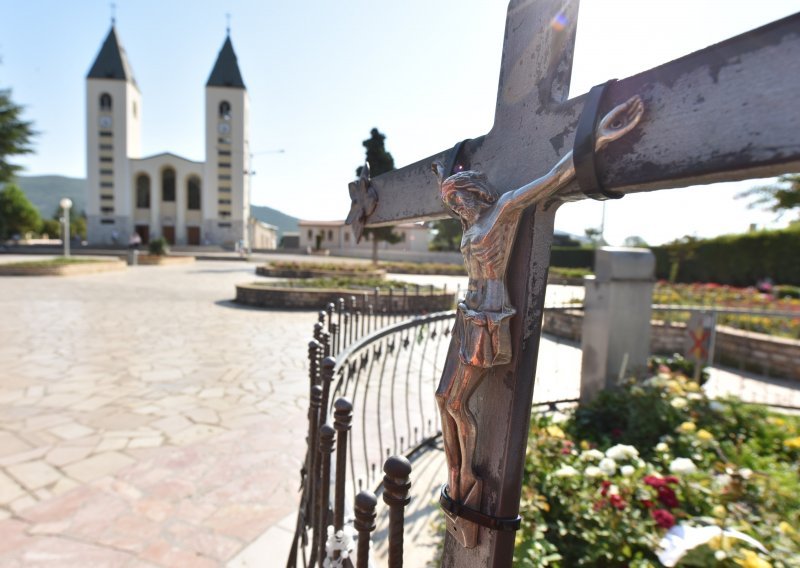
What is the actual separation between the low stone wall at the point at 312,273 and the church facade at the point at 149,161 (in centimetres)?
2939

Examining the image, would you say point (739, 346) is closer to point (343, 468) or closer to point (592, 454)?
Result: point (592, 454)

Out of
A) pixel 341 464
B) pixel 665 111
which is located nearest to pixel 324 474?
pixel 341 464

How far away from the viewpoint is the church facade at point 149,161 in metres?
49.1

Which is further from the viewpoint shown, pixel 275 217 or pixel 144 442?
pixel 275 217

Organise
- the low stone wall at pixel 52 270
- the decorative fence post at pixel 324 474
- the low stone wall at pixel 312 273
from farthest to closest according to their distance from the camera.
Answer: the low stone wall at pixel 52 270 → the low stone wall at pixel 312 273 → the decorative fence post at pixel 324 474

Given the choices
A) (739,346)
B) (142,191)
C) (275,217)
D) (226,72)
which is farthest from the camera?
(275,217)

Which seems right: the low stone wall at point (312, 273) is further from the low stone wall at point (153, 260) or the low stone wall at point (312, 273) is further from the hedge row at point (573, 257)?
the hedge row at point (573, 257)

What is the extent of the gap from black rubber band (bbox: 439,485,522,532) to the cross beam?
640mm

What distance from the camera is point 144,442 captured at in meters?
3.90

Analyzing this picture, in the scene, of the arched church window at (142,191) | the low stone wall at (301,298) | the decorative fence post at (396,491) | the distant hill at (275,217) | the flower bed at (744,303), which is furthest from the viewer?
the distant hill at (275,217)

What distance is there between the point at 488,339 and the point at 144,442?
13.3ft

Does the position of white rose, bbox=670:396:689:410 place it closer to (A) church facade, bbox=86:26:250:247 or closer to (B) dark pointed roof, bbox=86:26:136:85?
(A) church facade, bbox=86:26:250:247

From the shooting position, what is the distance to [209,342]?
785 centimetres

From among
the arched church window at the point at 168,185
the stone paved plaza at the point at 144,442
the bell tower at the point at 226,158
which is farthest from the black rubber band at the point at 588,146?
the arched church window at the point at 168,185
